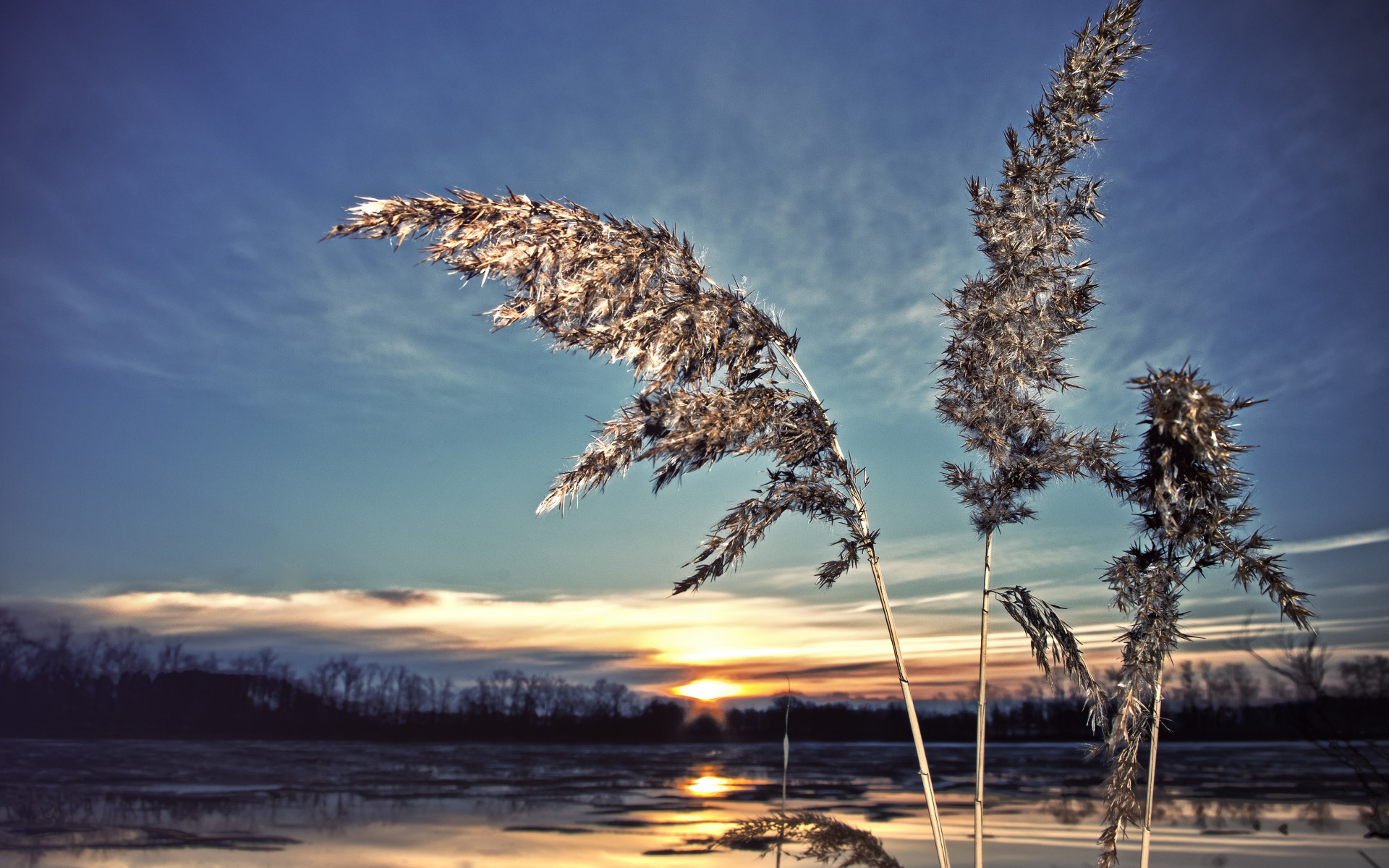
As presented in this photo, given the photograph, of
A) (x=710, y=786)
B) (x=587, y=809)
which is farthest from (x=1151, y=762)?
(x=710, y=786)

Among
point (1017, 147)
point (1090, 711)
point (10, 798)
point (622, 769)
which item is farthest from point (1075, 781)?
A: point (10, 798)

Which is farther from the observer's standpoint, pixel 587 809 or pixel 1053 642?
pixel 587 809

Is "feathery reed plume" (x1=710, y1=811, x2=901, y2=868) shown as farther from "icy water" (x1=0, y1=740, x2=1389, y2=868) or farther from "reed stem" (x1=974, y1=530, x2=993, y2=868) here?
"icy water" (x1=0, y1=740, x2=1389, y2=868)

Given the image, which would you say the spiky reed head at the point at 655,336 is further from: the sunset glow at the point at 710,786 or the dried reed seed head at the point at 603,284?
the sunset glow at the point at 710,786

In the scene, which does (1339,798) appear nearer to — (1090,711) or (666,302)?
(1090,711)

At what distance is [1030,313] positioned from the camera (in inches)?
102

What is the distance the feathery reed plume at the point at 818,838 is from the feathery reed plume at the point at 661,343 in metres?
0.22

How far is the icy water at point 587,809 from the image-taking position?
700 cm

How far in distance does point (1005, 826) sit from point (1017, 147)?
25.8ft

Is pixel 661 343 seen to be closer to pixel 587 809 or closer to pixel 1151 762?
pixel 1151 762

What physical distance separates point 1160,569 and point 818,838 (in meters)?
1.39

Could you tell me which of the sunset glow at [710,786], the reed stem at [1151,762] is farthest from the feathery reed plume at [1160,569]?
the sunset glow at [710,786]

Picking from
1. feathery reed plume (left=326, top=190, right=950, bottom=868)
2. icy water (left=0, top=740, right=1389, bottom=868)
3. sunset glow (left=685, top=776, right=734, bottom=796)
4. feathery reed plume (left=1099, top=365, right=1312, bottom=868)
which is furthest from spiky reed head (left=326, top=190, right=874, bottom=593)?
sunset glow (left=685, top=776, right=734, bottom=796)

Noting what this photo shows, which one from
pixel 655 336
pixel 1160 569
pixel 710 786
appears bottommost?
pixel 710 786
